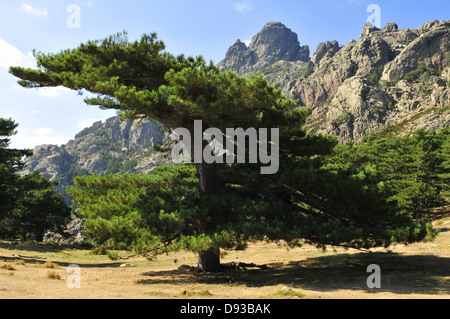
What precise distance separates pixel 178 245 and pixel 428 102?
12545cm

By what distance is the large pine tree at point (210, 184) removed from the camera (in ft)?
30.0

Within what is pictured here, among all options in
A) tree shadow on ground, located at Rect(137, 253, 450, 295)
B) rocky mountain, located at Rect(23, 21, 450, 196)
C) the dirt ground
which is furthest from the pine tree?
rocky mountain, located at Rect(23, 21, 450, 196)

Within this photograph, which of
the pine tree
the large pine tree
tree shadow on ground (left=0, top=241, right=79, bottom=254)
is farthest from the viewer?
tree shadow on ground (left=0, top=241, right=79, bottom=254)

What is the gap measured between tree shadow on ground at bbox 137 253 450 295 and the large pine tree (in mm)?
1246

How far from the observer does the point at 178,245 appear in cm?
912

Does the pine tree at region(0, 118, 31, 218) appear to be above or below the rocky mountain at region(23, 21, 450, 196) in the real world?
below

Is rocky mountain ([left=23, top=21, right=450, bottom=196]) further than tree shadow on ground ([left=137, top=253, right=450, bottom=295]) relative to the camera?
Yes

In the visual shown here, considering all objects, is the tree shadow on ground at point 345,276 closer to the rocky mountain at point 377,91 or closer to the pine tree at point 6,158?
the pine tree at point 6,158

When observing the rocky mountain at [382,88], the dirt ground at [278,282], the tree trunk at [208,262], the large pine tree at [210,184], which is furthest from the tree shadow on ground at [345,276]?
the rocky mountain at [382,88]

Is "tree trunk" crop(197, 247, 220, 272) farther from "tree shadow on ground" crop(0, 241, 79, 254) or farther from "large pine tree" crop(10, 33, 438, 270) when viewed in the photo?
"tree shadow on ground" crop(0, 241, 79, 254)

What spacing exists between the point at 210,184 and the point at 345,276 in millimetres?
6220

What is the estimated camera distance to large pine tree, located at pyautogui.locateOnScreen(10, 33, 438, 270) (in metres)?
9.15
